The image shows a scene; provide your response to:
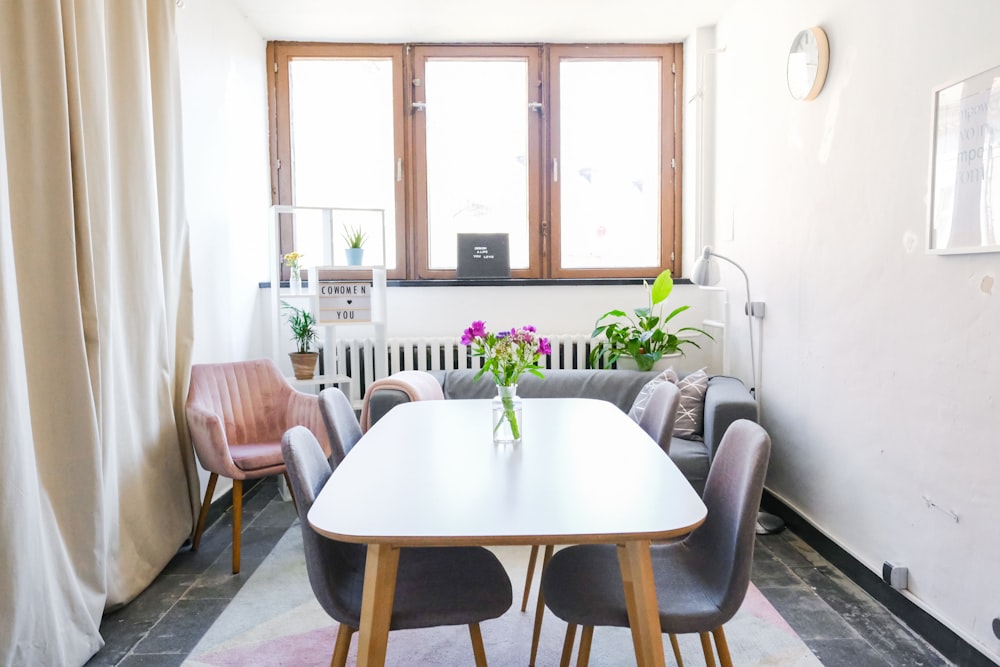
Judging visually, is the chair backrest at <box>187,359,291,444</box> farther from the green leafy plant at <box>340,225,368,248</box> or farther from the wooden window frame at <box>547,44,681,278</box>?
the wooden window frame at <box>547,44,681,278</box>

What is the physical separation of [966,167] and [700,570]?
137 cm

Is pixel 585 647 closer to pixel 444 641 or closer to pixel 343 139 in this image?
pixel 444 641

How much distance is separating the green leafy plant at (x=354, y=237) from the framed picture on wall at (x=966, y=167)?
291 centimetres

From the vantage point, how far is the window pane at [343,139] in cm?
443

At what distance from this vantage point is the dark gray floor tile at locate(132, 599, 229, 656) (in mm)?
2158

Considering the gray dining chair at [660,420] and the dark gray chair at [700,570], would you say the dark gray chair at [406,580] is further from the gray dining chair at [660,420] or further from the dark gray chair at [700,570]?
the gray dining chair at [660,420]

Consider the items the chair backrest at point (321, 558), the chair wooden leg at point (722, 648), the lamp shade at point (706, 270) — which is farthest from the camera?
the lamp shade at point (706, 270)

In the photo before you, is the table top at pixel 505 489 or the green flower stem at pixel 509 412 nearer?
the table top at pixel 505 489

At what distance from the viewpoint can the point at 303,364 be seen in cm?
387

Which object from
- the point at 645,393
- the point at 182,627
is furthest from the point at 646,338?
the point at 182,627

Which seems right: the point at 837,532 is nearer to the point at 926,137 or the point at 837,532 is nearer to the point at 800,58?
the point at 926,137

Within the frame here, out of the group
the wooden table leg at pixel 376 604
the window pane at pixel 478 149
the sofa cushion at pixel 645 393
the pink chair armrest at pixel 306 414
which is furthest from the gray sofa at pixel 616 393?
the wooden table leg at pixel 376 604

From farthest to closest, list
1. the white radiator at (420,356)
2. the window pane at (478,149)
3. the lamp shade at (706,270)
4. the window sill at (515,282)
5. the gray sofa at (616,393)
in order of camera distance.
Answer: the window pane at (478,149) → the window sill at (515,282) → the white radiator at (420,356) → the lamp shade at (706,270) → the gray sofa at (616,393)

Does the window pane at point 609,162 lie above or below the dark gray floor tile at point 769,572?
above
